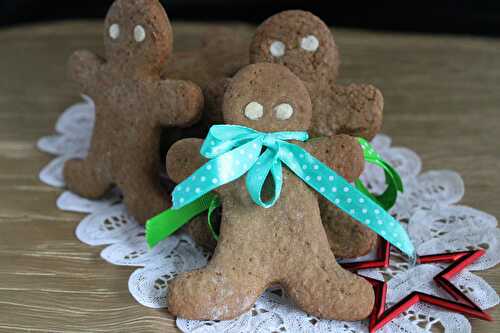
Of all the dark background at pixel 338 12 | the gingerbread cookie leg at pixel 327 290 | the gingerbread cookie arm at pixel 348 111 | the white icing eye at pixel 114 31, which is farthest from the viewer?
the dark background at pixel 338 12

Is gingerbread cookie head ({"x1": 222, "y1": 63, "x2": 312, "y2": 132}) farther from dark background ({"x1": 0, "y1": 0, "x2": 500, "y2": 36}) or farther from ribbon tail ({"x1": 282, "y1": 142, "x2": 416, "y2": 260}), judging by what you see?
dark background ({"x1": 0, "y1": 0, "x2": 500, "y2": 36})

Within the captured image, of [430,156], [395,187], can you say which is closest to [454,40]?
[430,156]

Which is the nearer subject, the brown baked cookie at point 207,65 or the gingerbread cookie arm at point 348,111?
the gingerbread cookie arm at point 348,111

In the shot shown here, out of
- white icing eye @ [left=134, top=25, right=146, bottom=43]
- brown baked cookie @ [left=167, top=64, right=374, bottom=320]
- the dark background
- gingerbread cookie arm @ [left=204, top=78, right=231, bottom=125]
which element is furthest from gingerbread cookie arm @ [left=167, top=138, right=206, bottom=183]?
the dark background

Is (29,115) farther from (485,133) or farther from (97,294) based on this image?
(485,133)

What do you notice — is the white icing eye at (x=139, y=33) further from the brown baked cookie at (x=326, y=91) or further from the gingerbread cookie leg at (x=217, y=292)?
the gingerbread cookie leg at (x=217, y=292)

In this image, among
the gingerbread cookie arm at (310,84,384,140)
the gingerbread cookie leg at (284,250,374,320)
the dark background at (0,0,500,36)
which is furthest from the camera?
the dark background at (0,0,500,36)

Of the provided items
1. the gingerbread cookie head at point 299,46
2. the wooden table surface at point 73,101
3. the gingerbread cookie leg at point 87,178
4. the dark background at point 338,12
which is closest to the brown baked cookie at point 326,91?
the gingerbread cookie head at point 299,46
